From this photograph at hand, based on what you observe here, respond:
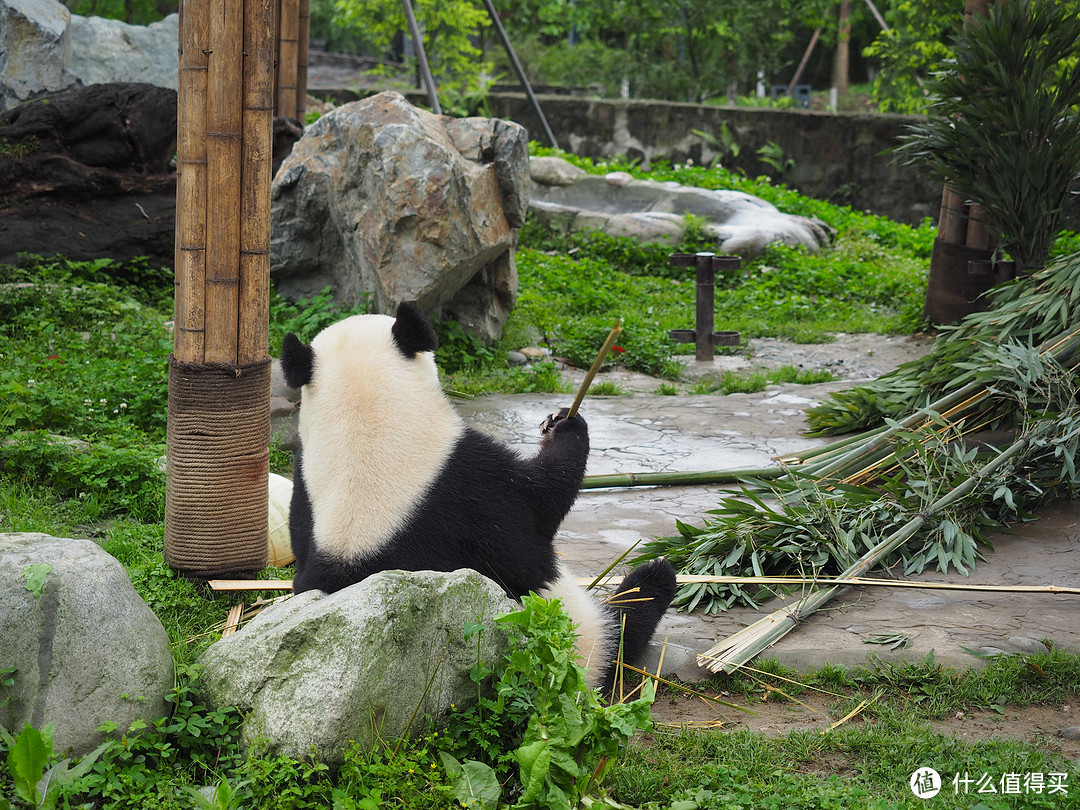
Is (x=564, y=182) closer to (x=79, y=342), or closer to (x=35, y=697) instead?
(x=79, y=342)

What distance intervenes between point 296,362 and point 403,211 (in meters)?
4.22

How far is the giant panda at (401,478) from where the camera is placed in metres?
2.51

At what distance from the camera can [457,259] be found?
6691 mm

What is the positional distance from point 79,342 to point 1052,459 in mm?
5508

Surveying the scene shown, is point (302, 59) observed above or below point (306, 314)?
above

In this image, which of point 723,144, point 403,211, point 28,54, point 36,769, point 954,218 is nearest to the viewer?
point 36,769

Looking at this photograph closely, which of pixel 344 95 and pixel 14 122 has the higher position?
pixel 344 95

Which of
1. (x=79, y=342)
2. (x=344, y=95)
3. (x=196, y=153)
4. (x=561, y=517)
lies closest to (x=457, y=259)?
(x=79, y=342)

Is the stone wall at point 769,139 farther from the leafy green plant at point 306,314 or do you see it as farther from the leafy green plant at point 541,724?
the leafy green plant at point 541,724

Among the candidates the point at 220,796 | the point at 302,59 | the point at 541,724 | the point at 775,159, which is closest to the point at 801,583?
the point at 541,724

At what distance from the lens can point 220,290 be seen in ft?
10.3

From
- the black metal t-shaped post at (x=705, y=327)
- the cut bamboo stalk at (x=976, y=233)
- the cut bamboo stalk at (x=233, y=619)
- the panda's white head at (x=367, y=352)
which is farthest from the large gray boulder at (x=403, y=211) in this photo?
the panda's white head at (x=367, y=352)

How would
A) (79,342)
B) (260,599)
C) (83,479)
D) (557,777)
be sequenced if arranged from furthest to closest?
(79,342)
(83,479)
(260,599)
(557,777)

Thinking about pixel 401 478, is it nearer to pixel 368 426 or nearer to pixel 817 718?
pixel 368 426
